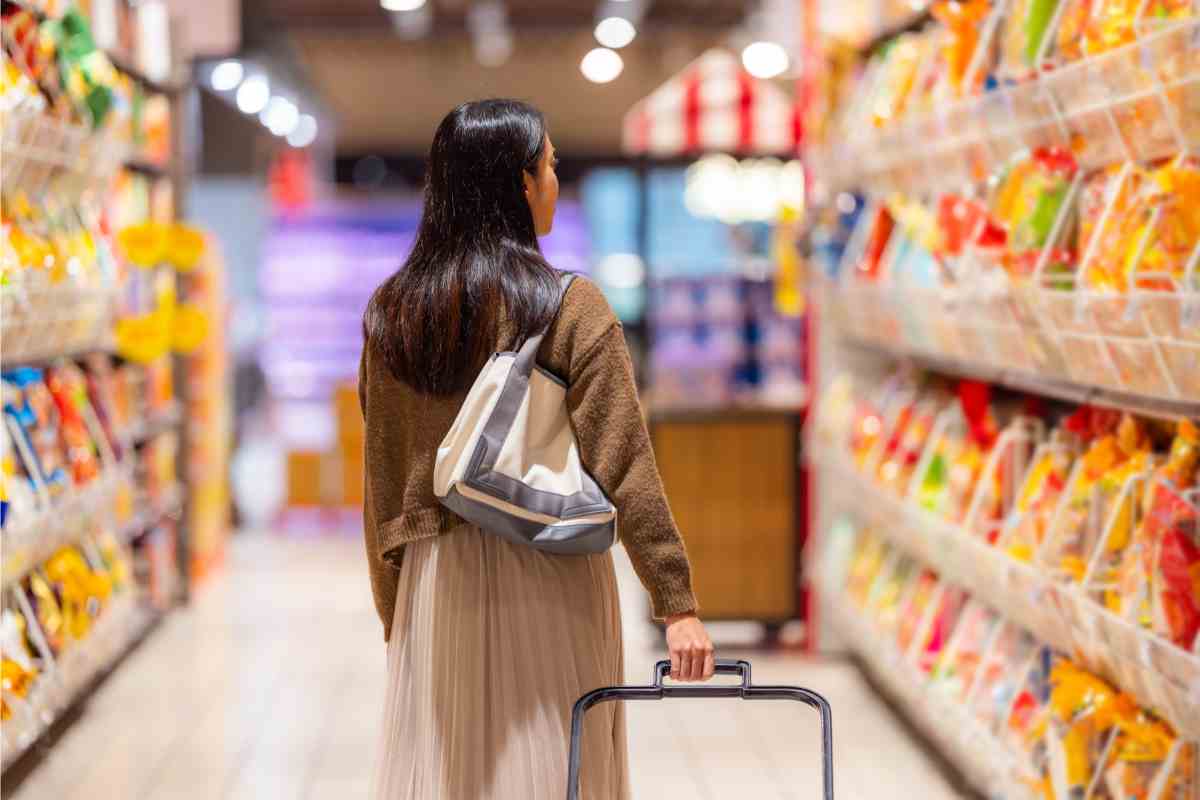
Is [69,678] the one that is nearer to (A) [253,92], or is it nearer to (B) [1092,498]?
(B) [1092,498]

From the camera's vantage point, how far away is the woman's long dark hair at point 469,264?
94.5 inches

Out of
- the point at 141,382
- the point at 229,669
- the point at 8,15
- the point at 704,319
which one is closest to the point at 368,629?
the point at 229,669

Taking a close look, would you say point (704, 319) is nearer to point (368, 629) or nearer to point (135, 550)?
point (368, 629)

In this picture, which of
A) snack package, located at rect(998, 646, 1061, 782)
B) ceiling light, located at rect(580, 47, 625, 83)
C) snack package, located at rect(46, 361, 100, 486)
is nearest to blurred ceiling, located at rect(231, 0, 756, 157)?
ceiling light, located at rect(580, 47, 625, 83)

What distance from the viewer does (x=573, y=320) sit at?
94.0 inches

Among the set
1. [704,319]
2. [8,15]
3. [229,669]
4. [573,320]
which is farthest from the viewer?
[704,319]

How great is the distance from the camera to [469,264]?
242cm

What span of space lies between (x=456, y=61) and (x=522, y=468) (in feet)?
50.9

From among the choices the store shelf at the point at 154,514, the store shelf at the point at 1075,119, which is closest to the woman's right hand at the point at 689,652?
the store shelf at the point at 1075,119

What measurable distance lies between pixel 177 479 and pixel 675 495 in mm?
2270

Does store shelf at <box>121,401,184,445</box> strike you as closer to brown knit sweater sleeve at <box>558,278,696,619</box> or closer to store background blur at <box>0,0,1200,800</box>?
store background blur at <box>0,0,1200,800</box>

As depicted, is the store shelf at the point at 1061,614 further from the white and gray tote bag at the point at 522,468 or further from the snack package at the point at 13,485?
the snack package at the point at 13,485

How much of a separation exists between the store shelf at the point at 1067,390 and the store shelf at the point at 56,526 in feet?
7.57

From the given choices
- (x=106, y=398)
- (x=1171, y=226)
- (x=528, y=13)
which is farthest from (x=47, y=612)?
(x=528, y=13)
